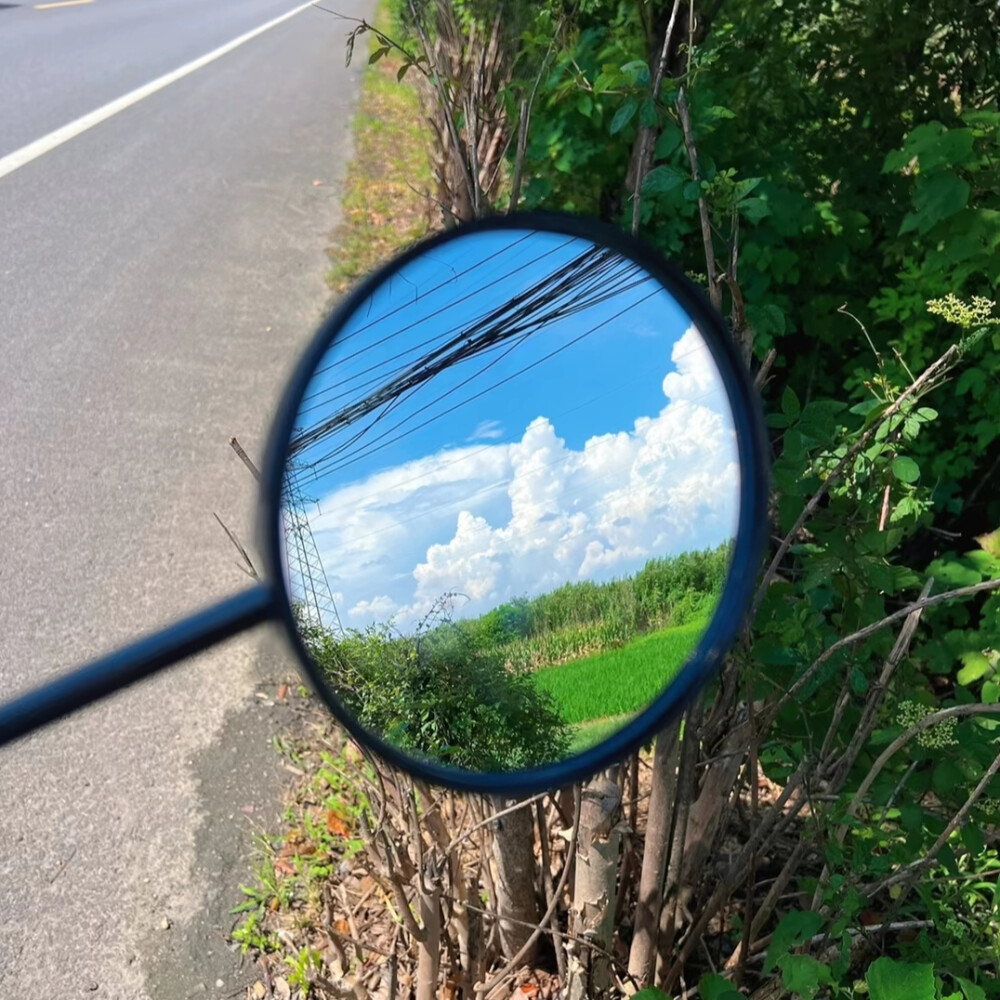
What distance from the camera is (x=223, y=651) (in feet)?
13.1

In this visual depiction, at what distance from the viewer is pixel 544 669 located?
1.28 meters

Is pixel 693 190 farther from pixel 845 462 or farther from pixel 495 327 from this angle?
pixel 495 327

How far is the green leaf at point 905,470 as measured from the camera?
1674mm

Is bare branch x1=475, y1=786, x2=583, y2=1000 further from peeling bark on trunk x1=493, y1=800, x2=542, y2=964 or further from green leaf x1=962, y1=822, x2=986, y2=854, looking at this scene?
green leaf x1=962, y1=822, x2=986, y2=854

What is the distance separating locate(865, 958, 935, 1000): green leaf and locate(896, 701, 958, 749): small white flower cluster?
14.1 inches

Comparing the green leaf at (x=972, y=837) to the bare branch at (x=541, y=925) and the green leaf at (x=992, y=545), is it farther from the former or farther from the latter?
the green leaf at (x=992, y=545)

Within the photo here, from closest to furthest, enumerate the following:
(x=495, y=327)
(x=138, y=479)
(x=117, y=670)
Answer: (x=117, y=670) < (x=495, y=327) < (x=138, y=479)

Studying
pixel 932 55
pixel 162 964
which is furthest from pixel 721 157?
pixel 162 964

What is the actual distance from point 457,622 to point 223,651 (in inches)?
122

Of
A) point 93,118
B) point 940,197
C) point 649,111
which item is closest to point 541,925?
point 649,111

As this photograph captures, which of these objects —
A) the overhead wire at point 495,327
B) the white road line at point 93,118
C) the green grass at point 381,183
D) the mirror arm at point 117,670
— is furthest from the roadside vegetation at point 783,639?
the white road line at point 93,118

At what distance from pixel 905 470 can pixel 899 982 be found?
0.84 m

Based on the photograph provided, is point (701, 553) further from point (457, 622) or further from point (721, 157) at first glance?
point (721, 157)

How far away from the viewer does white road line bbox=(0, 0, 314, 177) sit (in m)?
8.42
